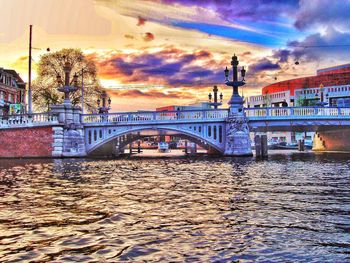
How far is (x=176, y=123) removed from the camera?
1651 inches

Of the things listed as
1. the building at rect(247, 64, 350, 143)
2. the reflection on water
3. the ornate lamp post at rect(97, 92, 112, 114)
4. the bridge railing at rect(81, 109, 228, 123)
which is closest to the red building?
the building at rect(247, 64, 350, 143)

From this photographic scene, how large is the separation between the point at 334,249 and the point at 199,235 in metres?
2.50

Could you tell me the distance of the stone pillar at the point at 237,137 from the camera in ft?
131

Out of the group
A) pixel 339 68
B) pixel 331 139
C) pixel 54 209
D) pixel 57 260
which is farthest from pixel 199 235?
pixel 339 68

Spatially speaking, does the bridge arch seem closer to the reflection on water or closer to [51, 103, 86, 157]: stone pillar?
[51, 103, 86, 157]: stone pillar

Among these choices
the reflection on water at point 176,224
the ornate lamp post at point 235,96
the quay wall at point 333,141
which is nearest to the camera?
the reflection on water at point 176,224

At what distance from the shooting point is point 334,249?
7332 millimetres

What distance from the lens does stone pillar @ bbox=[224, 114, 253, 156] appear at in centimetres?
3984

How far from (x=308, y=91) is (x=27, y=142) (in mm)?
81268

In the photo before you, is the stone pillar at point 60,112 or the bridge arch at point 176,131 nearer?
the bridge arch at point 176,131

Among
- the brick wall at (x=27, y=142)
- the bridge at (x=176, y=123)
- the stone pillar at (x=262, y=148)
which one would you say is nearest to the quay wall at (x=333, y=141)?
the bridge at (x=176, y=123)

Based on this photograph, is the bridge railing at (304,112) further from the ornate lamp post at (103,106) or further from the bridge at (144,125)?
the ornate lamp post at (103,106)

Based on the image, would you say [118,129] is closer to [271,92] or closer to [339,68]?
[339,68]

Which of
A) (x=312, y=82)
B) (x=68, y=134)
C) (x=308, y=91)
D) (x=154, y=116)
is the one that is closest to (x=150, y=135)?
(x=154, y=116)
